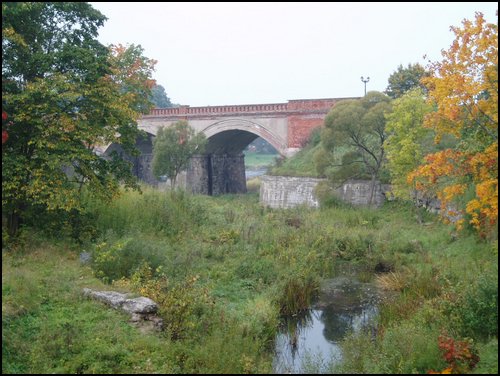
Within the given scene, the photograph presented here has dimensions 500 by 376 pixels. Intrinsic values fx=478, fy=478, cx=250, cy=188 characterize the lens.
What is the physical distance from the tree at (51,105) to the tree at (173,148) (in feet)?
49.1

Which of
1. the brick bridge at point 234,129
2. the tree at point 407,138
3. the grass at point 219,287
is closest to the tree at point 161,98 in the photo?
the brick bridge at point 234,129

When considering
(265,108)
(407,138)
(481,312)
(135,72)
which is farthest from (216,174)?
(481,312)

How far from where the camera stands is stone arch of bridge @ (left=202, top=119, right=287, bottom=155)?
3040 centimetres

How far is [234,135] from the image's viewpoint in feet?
112

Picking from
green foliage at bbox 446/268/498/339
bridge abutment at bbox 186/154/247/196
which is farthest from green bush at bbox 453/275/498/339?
bridge abutment at bbox 186/154/247/196

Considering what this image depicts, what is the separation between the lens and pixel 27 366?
7.02m

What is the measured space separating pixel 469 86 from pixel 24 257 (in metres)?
10.0

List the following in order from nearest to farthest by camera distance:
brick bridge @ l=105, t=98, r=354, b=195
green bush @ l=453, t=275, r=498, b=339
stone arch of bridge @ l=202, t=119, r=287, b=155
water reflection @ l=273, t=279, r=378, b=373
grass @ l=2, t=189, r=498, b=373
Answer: grass @ l=2, t=189, r=498, b=373
green bush @ l=453, t=275, r=498, b=339
water reflection @ l=273, t=279, r=378, b=373
brick bridge @ l=105, t=98, r=354, b=195
stone arch of bridge @ l=202, t=119, r=287, b=155

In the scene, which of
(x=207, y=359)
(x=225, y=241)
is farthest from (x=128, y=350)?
(x=225, y=241)

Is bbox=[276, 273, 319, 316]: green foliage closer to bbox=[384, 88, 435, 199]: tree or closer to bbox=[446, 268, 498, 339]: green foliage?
bbox=[446, 268, 498, 339]: green foliage

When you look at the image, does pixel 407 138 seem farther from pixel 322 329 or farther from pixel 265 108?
pixel 265 108

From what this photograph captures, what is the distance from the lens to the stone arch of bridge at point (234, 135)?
99.8ft

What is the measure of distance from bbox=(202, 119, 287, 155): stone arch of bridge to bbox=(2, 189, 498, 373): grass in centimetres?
1232

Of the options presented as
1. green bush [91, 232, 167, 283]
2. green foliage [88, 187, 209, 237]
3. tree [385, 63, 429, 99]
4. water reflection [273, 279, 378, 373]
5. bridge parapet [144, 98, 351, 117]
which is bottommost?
water reflection [273, 279, 378, 373]
